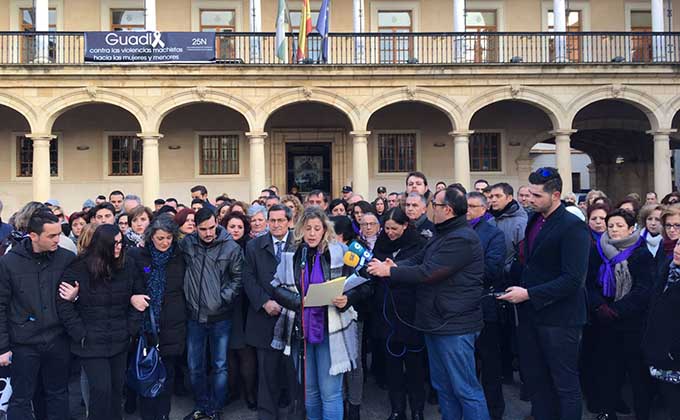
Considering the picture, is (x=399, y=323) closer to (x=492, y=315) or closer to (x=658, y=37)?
(x=492, y=315)

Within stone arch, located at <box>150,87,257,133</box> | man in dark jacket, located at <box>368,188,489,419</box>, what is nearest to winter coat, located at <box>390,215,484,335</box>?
man in dark jacket, located at <box>368,188,489,419</box>

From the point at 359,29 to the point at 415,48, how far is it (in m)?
2.01

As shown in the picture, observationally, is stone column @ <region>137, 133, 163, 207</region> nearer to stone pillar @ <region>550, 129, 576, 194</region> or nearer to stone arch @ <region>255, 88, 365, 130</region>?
stone arch @ <region>255, 88, 365, 130</region>

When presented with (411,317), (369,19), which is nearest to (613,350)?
(411,317)

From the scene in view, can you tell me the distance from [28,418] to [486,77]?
1451 centimetres

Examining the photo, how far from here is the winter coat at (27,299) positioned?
4.14m

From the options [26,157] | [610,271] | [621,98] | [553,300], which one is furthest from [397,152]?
[553,300]

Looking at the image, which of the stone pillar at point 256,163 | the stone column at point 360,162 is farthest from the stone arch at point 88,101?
the stone column at point 360,162

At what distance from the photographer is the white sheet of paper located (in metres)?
3.93

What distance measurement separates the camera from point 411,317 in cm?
462

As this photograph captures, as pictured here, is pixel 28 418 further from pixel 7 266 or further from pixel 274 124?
pixel 274 124

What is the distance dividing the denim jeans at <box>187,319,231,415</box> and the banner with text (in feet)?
38.0

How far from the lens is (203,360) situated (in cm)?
500

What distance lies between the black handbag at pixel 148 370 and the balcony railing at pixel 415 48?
38.7ft
